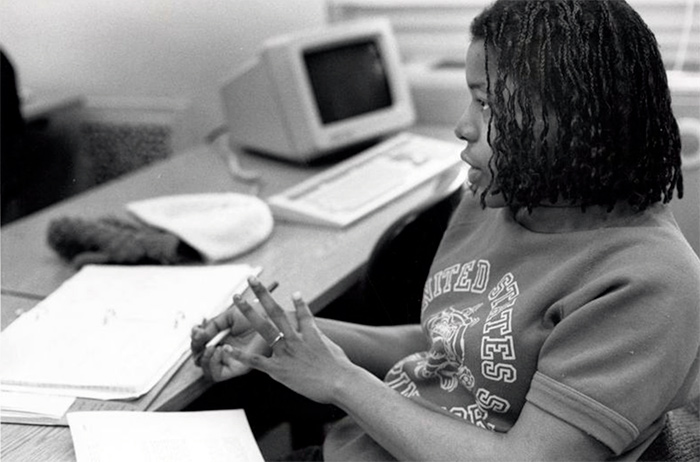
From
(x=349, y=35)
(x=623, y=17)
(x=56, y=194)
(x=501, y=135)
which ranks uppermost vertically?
(x=623, y=17)

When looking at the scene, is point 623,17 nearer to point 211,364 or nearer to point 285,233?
point 211,364

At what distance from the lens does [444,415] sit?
954 mm

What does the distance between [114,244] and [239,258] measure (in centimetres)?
22

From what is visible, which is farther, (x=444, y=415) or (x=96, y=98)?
(x=96, y=98)

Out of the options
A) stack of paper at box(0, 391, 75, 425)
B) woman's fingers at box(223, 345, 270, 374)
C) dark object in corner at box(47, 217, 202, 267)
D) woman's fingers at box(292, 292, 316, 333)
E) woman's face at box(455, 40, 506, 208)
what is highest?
woman's face at box(455, 40, 506, 208)

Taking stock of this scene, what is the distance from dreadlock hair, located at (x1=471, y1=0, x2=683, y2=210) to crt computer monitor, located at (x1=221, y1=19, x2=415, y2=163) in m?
1.13

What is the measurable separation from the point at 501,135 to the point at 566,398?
11.0 inches

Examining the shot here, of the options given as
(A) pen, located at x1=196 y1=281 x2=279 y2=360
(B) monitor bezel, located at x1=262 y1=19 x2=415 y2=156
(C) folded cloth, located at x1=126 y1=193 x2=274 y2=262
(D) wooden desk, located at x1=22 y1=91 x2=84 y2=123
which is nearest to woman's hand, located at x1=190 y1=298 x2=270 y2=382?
(A) pen, located at x1=196 y1=281 x2=279 y2=360

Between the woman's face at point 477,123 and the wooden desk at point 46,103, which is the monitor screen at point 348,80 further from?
the woman's face at point 477,123

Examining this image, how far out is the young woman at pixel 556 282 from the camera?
842mm

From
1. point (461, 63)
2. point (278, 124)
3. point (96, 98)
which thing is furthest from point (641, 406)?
point (96, 98)

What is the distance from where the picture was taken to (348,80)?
2.12m

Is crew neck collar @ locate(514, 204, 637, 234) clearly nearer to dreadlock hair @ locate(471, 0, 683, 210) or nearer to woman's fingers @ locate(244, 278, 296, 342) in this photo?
dreadlock hair @ locate(471, 0, 683, 210)

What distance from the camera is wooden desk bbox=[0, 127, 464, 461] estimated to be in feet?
3.57
